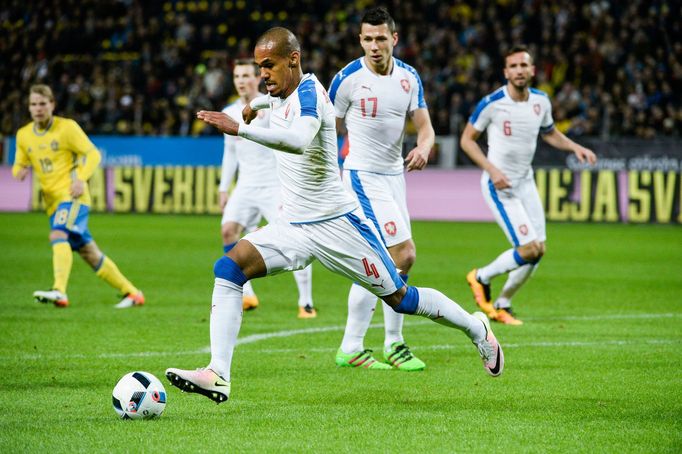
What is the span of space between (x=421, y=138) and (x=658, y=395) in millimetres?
2523

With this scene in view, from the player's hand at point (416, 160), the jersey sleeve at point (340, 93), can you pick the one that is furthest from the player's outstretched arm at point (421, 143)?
the jersey sleeve at point (340, 93)

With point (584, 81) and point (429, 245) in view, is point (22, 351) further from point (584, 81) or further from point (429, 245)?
point (584, 81)

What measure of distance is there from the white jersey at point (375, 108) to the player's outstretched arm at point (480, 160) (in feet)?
7.54

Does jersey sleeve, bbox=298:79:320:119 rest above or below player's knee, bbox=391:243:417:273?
above

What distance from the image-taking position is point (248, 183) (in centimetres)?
1146

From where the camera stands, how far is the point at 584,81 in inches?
1002

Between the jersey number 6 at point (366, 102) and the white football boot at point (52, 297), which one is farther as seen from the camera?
the white football boot at point (52, 297)

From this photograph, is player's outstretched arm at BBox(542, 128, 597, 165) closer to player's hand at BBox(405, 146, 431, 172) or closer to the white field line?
the white field line

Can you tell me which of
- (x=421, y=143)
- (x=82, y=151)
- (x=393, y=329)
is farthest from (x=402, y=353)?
(x=82, y=151)

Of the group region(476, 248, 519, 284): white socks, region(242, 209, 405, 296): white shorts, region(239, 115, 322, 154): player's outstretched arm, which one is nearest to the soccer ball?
region(242, 209, 405, 296): white shorts

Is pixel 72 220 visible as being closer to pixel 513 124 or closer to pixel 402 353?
pixel 513 124

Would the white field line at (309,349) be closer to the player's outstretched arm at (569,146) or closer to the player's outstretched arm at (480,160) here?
the player's outstretched arm at (480,160)

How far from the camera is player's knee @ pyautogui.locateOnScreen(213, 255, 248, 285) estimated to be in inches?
242

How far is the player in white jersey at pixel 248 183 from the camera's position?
11.1 metres
